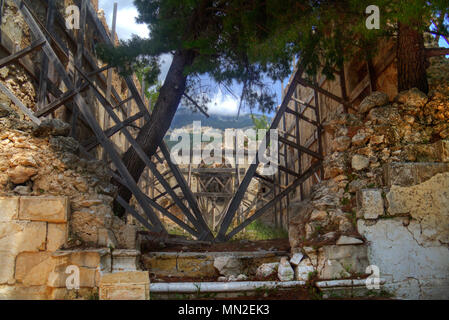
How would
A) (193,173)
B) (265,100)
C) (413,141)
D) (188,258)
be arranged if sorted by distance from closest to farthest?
(413,141) < (188,258) < (265,100) < (193,173)

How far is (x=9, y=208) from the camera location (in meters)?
4.32

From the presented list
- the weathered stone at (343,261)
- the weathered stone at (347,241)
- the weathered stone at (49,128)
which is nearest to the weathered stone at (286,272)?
the weathered stone at (343,261)

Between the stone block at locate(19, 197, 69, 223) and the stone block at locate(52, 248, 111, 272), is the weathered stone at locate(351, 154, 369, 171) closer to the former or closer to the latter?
the stone block at locate(52, 248, 111, 272)

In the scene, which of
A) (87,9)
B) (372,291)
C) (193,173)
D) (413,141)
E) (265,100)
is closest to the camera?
(372,291)

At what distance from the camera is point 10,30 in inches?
246

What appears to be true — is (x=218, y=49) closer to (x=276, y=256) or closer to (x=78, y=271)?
(x=276, y=256)

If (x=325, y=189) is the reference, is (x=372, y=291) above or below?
below

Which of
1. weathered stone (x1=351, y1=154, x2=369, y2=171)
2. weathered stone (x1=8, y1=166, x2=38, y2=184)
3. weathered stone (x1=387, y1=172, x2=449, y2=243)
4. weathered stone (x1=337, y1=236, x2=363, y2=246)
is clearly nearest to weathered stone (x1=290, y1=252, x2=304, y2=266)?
weathered stone (x1=337, y1=236, x2=363, y2=246)

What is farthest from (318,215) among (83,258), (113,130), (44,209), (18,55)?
(18,55)

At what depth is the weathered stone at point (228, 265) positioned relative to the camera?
18.7 feet

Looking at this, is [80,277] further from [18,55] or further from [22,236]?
[18,55]

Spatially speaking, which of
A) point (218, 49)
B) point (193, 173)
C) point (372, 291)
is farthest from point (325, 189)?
point (193, 173)
